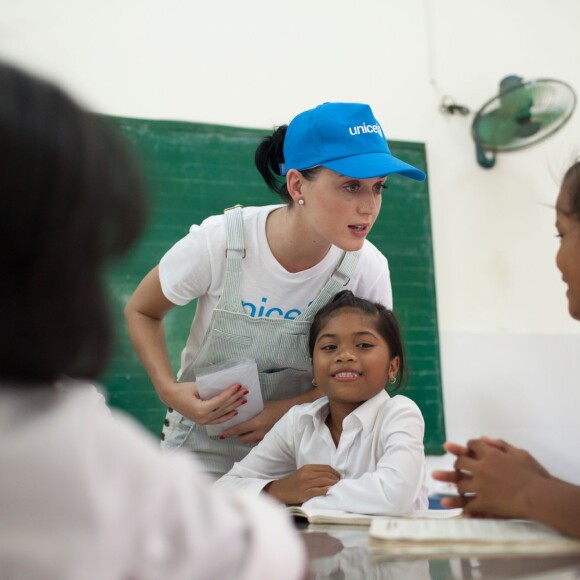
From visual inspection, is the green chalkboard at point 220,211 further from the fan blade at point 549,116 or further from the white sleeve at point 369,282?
the white sleeve at point 369,282

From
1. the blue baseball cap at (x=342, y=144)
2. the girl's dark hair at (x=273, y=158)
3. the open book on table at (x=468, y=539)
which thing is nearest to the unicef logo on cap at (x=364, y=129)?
the blue baseball cap at (x=342, y=144)

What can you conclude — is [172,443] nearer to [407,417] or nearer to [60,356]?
[407,417]

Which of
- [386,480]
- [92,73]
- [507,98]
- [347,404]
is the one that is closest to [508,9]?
[507,98]

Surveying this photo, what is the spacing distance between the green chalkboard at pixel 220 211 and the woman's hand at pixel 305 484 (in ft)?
5.67

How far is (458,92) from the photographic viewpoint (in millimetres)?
3787

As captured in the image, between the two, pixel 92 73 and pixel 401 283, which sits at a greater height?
pixel 92 73

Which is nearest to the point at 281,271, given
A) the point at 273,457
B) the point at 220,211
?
the point at 273,457

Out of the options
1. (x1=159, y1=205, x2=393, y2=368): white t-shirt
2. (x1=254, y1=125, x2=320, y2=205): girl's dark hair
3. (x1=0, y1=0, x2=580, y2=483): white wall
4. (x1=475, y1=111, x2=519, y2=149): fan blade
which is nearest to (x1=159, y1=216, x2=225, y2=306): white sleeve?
(x1=159, y1=205, x2=393, y2=368): white t-shirt

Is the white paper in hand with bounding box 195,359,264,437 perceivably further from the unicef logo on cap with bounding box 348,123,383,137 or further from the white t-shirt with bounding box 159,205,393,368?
the unicef logo on cap with bounding box 348,123,383,137

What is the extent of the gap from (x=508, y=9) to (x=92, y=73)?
2248 mm

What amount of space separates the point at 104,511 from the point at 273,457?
44.3 inches

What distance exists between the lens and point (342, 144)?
1.69m

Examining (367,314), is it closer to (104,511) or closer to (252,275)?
(252,275)

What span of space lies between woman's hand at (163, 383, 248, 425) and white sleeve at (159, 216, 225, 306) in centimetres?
23
